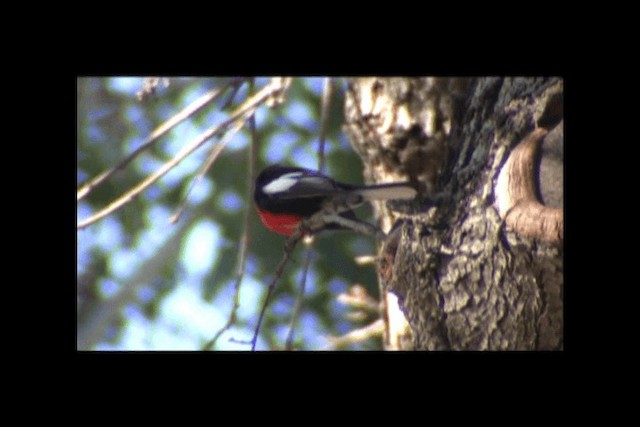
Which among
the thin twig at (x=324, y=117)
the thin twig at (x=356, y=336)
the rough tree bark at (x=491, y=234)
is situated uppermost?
the thin twig at (x=324, y=117)

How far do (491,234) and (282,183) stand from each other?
5.17 ft

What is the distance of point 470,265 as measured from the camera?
96.3 inches

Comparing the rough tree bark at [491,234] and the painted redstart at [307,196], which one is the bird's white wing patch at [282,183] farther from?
the rough tree bark at [491,234]

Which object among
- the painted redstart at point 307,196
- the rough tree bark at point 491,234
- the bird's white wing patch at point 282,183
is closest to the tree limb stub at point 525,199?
the rough tree bark at point 491,234

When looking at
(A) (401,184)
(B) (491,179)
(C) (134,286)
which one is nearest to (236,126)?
(A) (401,184)

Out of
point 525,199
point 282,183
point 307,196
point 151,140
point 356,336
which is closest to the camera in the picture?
point 525,199

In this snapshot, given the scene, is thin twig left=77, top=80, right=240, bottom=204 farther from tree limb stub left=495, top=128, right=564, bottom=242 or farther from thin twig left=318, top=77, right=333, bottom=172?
tree limb stub left=495, top=128, right=564, bottom=242

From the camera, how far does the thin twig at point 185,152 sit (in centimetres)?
285

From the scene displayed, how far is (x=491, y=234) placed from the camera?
241 cm

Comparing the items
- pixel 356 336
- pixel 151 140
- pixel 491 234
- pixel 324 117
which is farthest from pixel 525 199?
pixel 356 336

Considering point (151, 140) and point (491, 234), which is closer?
point (491, 234)

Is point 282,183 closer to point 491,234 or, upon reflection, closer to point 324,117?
point 324,117

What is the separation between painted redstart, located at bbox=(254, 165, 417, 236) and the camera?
319 centimetres

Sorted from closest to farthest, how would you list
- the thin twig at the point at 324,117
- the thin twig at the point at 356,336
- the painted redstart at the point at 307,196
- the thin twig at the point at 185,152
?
the thin twig at the point at 185,152 → the painted redstart at the point at 307,196 → the thin twig at the point at 324,117 → the thin twig at the point at 356,336
